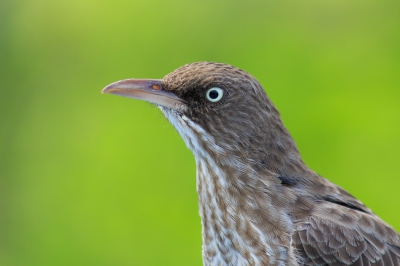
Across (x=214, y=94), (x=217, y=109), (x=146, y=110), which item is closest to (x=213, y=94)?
(x=214, y=94)

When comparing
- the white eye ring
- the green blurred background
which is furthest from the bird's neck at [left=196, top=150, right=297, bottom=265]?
the green blurred background

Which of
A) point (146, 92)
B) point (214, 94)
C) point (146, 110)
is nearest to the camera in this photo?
point (146, 92)

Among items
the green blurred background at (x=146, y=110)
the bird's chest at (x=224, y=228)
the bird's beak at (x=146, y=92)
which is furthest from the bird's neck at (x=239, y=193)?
the green blurred background at (x=146, y=110)

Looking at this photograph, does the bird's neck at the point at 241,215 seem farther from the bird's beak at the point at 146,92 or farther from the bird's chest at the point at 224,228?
the bird's beak at the point at 146,92

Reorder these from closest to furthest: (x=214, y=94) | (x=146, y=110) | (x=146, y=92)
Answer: (x=146, y=92) < (x=214, y=94) < (x=146, y=110)

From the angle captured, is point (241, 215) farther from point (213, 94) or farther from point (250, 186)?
point (213, 94)

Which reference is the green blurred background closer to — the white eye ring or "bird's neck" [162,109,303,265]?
"bird's neck" [162,109,303,265]
